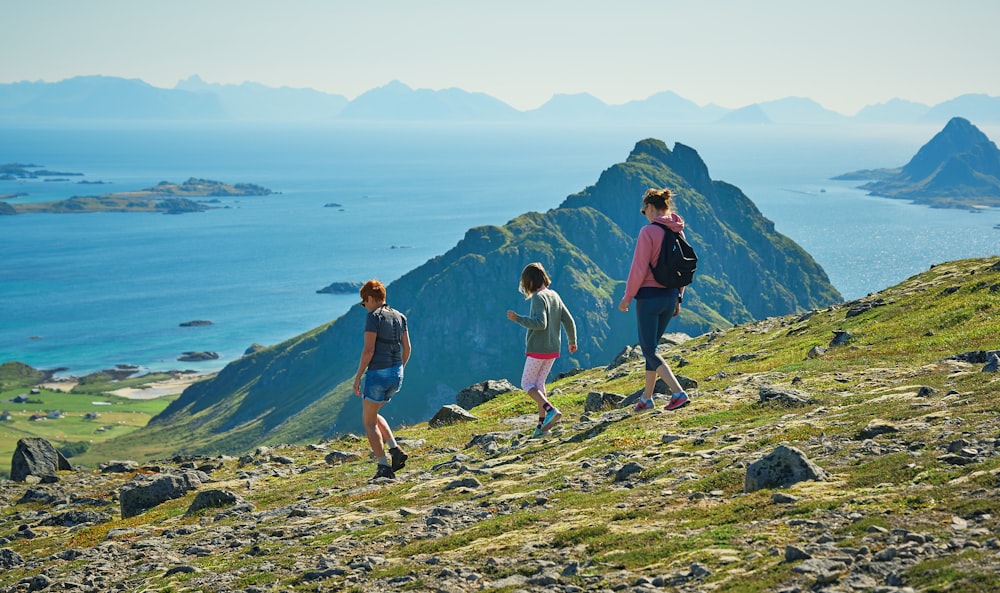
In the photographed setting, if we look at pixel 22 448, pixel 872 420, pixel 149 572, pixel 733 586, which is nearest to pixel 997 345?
pixel 872 420

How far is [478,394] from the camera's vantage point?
39219mm

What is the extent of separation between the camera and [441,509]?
15102 millimetres

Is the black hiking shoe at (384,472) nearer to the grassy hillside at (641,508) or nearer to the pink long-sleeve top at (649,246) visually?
the grassy hillside at (641,508)

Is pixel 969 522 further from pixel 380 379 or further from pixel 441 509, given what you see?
pixel 380 379

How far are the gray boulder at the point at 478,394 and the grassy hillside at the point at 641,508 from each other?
35.4ft

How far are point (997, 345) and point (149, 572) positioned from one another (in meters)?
20.3

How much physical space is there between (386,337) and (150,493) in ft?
30.8

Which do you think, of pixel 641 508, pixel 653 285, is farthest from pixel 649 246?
pixel 641 508

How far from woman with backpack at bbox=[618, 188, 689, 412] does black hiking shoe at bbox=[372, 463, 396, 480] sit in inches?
261

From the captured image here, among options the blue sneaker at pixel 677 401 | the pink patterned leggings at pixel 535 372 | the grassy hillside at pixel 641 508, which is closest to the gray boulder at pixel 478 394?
the grassy hillside at pixel 641 508

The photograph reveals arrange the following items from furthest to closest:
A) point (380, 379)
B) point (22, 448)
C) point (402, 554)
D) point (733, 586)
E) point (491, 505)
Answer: point (22, 448) → point (380, 379) → point (491, 505) → point (402, 554) → point (733, 586)

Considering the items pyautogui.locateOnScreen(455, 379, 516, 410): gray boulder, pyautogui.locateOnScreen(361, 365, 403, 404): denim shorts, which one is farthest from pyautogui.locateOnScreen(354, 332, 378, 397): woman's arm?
pyautogui.locateOnScreen(455, 379, 516, 410): gray boulder

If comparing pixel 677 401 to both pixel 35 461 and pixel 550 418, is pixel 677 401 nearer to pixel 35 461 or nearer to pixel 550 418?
pixel 550 418

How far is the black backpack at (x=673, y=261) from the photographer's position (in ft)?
62.2
